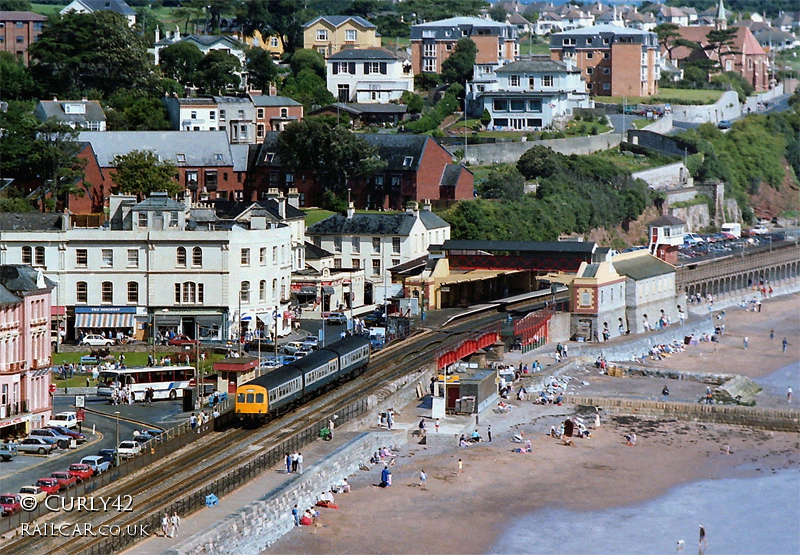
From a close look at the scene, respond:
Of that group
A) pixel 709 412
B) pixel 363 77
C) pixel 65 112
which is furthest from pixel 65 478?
pixel 363 77

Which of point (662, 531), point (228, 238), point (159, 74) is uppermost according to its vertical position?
point (159, 74)

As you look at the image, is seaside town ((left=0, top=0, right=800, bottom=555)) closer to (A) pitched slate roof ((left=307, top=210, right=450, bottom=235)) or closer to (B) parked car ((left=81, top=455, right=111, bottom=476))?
(B) parked car ((left=81, top=455, right=111, bottom=476))

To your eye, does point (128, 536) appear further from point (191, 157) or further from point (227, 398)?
point (191, 157)

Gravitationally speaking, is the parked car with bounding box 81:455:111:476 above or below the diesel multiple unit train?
below

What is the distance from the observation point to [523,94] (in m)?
158

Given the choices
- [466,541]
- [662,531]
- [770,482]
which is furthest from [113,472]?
[770,482]

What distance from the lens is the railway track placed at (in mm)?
47312

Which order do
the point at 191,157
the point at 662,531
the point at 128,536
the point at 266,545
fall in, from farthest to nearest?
the point at 191,157 < the point at 662,531 < the point at 266,545 < the point at 128,536

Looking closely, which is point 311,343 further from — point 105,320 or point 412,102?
point 412,102

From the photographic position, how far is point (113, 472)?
181 feet

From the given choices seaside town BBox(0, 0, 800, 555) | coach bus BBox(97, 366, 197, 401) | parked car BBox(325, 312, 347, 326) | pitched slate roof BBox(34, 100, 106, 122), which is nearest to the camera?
seaside town BBox(0, 0, 800, 555)

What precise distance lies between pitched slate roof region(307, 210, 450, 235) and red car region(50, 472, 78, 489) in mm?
55111

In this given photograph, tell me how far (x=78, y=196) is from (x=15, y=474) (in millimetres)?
60048

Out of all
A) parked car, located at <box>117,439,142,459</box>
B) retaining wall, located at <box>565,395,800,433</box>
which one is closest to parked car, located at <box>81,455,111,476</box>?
parked car, located at <box>117,439,142,459</box>
